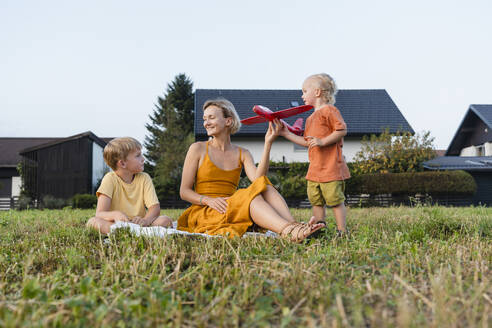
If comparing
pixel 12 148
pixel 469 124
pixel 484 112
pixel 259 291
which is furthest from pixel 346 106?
pixel 12 148

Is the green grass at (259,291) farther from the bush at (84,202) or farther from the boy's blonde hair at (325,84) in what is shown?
the bush at (84,202)

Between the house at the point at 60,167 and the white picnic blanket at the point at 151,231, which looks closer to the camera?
the white picnic blanket at the point at 151,231

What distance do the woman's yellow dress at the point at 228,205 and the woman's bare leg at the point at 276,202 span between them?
9cm

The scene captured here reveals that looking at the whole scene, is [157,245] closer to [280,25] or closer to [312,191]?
[312,191]

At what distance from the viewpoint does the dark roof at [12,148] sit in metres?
27.9

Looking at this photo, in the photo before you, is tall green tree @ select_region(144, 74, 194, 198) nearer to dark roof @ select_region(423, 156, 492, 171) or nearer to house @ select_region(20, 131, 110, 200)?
house @ select_region(20, 131, 110, 200)

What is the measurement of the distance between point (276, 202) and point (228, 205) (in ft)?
1.44

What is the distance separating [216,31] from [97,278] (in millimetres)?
13680

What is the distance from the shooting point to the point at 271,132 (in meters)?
3.88

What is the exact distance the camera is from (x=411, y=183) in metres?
16.1

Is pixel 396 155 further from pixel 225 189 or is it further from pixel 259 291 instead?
pixel 259 291

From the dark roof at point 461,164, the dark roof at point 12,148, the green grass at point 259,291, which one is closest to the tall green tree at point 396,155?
the dark roof at point 461,164

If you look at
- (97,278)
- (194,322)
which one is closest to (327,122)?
(97,278)

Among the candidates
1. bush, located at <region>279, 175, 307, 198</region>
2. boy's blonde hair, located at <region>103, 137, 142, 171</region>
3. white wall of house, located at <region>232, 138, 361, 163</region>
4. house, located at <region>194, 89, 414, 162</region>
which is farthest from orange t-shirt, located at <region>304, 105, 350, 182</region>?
white wall of house, located at <region>232, 138, 361, 163</region>
